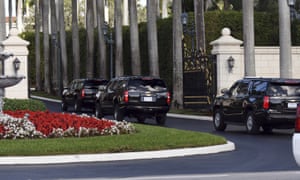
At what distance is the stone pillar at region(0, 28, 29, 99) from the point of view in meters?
35.9

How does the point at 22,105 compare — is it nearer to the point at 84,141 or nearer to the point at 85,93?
the point at 84,141

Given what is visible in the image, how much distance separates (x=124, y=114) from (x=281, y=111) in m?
8.69

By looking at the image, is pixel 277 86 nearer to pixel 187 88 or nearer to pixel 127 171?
pixel 127 171

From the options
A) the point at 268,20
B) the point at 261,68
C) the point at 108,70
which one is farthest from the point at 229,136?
the point at 108,70

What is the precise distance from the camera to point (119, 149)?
17.8 m

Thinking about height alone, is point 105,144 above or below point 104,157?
above

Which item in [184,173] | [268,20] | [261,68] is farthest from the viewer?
[268,20]

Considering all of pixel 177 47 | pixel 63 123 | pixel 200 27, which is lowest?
pixel 63 123

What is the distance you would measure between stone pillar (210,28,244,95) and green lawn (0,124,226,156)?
15453mm

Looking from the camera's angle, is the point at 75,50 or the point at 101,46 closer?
the point at 101,46

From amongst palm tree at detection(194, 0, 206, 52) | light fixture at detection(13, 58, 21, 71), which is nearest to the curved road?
light fixture at detection(13, 58, 21, 71)

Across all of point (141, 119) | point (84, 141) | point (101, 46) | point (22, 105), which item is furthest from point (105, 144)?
point (101, 46)

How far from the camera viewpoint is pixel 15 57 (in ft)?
118

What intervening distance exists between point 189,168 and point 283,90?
8.95 meters
